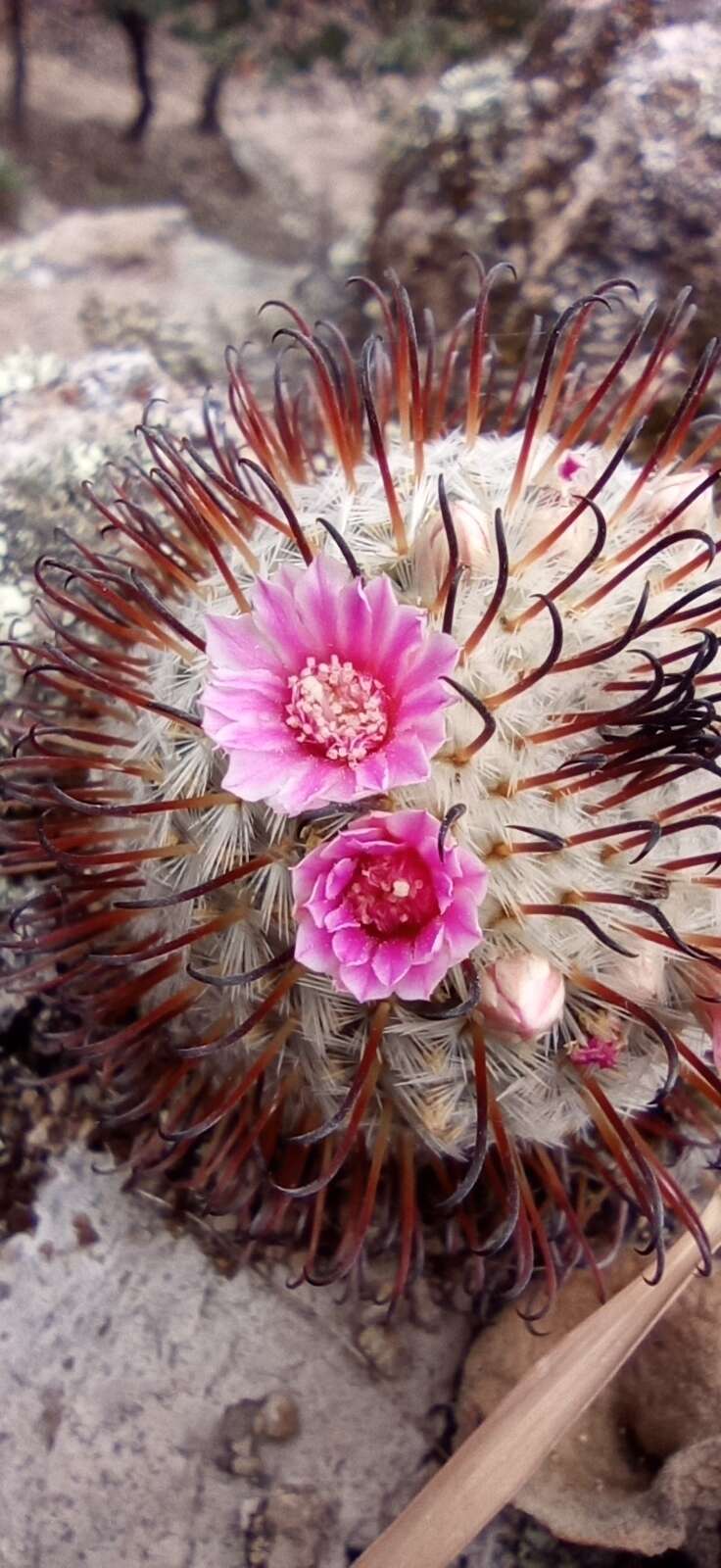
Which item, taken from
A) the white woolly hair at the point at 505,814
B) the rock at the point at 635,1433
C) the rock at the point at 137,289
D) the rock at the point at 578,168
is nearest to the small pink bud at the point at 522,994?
the white woolly hair at the point at 505,814

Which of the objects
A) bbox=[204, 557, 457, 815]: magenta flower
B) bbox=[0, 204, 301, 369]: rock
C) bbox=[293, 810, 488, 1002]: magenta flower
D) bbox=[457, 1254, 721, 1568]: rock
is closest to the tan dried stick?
bbox=[457, 1254, 721, 1568]: rock

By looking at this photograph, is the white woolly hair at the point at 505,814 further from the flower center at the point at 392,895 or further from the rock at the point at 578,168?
the rock at the point at 578,168

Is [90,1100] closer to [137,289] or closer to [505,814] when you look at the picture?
[505,814]

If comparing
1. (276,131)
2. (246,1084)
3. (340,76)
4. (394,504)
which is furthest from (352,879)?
(276,131)

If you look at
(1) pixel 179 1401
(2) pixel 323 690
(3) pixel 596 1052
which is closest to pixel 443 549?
(2) pixel 323 690

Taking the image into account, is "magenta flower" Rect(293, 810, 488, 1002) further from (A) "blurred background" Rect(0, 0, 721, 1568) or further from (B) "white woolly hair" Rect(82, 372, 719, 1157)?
(A) "blurred background" Rect(0, 0, 721, 1568)

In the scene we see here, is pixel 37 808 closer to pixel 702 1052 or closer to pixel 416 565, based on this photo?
pixel 416 565
